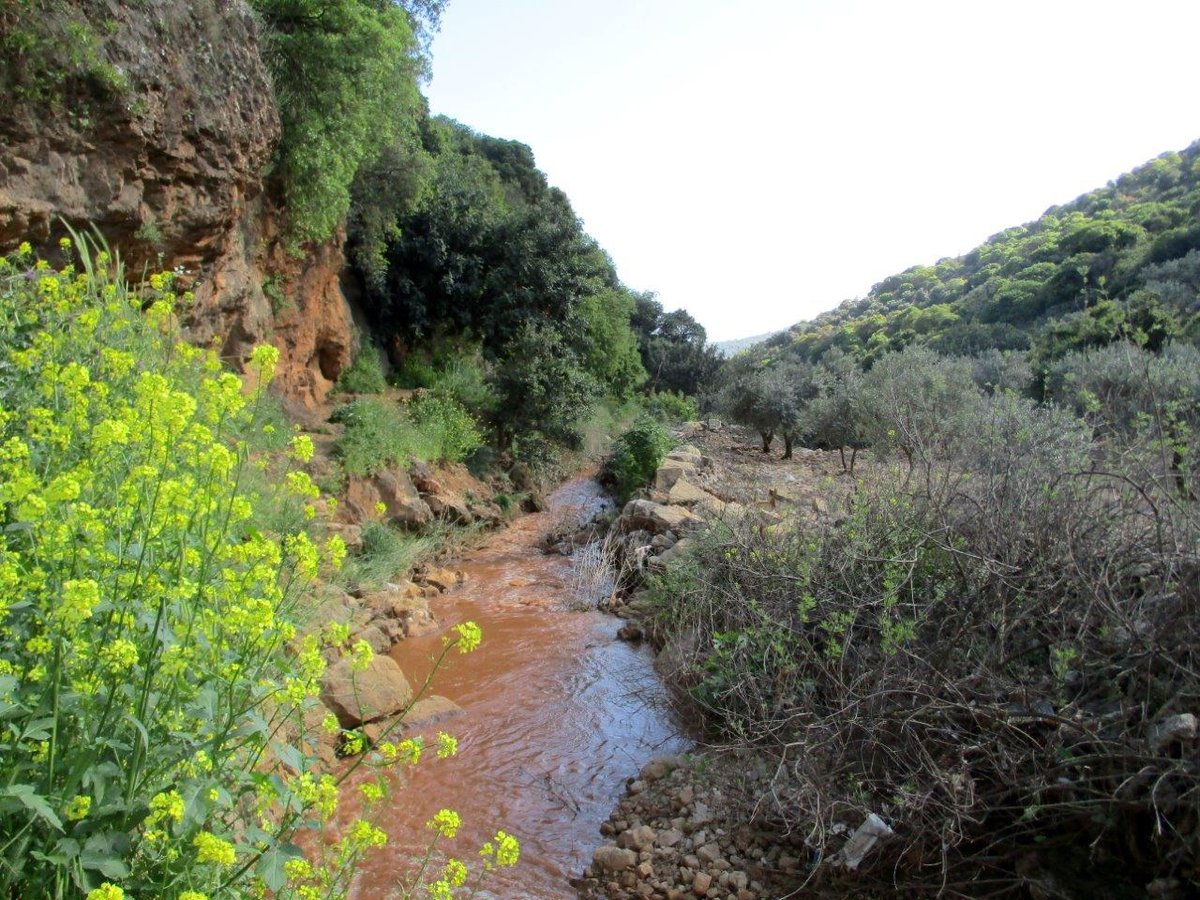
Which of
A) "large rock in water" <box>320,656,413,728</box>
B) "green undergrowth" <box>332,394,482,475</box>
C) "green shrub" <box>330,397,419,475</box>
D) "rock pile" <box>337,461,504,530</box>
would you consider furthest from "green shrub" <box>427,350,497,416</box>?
"large rock in water" <box>320,656,413,728</box>

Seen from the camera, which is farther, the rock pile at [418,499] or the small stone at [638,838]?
the rock pile at [418,499]

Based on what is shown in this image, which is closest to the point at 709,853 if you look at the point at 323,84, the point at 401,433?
the point at 401,433

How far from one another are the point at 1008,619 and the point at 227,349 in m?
9.53

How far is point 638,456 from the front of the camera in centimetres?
1445

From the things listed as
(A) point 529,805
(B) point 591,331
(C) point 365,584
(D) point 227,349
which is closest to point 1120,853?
(A) point 529,805

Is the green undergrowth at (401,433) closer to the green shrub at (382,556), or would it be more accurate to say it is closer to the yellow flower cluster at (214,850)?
the green shrub at (382,556)

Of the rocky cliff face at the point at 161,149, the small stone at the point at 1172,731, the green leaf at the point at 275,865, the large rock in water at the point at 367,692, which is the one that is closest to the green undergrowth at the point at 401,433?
the rocky cliff face at the point at 161,149

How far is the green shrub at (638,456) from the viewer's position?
14070 mm

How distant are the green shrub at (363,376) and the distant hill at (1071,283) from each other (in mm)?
12797

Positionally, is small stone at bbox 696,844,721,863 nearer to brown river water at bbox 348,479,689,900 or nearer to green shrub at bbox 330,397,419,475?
brown river water at bbox 348,479,689,900

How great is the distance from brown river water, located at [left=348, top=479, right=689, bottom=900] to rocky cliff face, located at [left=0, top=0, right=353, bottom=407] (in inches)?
141

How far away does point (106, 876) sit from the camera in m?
1.85

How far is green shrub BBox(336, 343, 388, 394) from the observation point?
14.4 meters

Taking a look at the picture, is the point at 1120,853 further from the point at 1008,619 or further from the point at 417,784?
the point at 417,784
